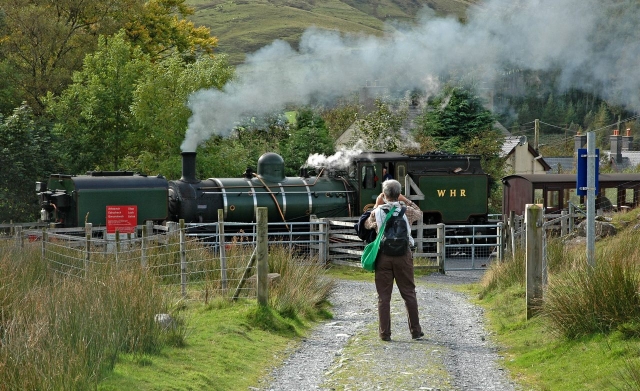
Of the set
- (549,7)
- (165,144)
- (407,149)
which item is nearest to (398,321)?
(549,7)

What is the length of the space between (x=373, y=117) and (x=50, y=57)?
14.9m

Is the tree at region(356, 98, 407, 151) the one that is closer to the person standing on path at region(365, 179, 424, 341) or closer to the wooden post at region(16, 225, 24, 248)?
the wooden post at region(16, 225, 24, 248)

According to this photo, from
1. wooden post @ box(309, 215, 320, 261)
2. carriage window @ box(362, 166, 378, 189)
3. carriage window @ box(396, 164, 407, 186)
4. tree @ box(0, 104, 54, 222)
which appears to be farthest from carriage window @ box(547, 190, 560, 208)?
tree @ box(0, 104, 54, 222)

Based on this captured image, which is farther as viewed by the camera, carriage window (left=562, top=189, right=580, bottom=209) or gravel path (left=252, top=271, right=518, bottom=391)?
carriage window (left=562, top=189, right=580, bottom=209)

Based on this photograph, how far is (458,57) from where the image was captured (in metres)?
25.2

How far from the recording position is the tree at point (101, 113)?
100 ft

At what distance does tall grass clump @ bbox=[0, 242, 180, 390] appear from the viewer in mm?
6145

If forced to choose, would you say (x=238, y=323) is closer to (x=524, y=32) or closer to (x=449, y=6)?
(x=524, y=32)

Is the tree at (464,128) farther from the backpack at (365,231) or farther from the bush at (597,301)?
the bush at (597,301)

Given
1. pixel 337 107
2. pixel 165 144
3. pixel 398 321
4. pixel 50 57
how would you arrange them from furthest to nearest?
pixel 337 107 < pixel 50 57 < pixel 165 144 < pixel 398 321

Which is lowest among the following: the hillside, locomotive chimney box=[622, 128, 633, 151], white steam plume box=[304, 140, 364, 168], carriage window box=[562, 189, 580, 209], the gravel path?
the gravel path

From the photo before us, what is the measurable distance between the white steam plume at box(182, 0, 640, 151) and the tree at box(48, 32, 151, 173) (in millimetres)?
4910

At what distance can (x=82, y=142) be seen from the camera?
99.7 ft

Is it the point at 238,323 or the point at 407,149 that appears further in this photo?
the point at 407,149
